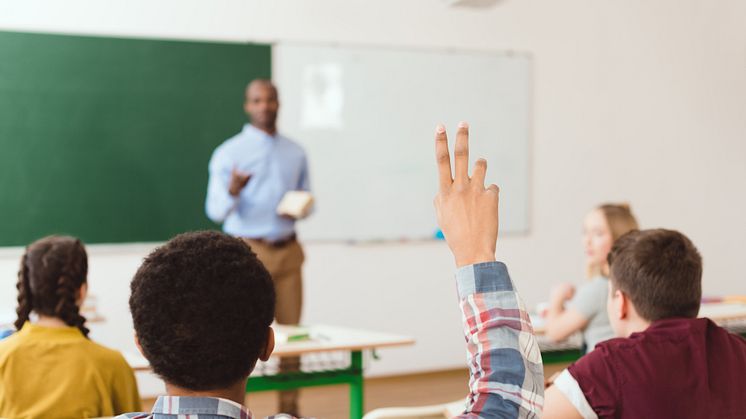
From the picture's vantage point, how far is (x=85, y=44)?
4.93 m

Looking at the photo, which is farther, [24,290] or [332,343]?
[332,343]

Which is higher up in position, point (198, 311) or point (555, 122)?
point (555, 122)

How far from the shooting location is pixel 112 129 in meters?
5.01

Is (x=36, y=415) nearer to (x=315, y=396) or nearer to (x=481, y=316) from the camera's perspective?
(x=481, y=316)

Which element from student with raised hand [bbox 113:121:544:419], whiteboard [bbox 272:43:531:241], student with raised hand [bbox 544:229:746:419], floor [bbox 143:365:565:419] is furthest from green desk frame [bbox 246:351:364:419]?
student with raised hand [bbox 113:121:544:419]

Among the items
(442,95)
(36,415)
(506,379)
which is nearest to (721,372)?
(506,379)

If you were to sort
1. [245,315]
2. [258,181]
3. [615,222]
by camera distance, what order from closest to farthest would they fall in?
[245,315]
[615,222]
[258,181]

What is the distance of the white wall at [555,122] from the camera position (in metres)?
5.16

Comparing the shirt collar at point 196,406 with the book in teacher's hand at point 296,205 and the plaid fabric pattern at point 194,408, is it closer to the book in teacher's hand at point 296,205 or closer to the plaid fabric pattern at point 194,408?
the plaid fabric pattern at point 194,408

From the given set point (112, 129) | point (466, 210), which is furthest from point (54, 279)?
point (112, 129)

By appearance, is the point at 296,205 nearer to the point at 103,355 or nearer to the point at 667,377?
the point at 103,355

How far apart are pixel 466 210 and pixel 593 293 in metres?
2.36

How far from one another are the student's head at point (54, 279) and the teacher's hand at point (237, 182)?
1.67 meters

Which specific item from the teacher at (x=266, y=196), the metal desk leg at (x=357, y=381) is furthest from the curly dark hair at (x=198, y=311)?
the teacher at (x=266, y=196)
